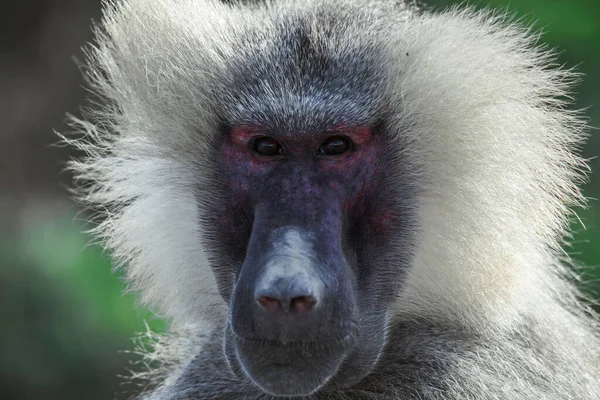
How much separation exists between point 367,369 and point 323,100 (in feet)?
2.80

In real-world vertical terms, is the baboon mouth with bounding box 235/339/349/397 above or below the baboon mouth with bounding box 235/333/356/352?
below

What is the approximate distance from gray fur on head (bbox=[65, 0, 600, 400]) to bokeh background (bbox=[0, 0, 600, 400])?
56.3 inches

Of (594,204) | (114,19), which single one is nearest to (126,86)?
(114,19)

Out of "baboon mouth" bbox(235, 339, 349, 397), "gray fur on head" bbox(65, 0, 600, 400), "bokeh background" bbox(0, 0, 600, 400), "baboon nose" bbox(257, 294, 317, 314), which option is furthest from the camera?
"bokeh background" bbox(0, 0, 600, 400)

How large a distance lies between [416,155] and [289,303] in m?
0.74

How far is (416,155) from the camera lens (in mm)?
2738

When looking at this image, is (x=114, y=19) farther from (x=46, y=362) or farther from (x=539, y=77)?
(x=46, y=362)

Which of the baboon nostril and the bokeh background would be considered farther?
the bokeh background

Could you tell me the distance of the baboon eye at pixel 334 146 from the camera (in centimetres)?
266

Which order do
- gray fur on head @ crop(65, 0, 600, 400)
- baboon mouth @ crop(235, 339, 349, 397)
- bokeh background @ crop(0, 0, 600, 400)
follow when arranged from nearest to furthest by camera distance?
baboon mouth @ crop(235, 339, 349, 397) → gray fur on head @ crop(65, 0, 600, 400) → bokeh background @ crop(0, 0, 600, 400)

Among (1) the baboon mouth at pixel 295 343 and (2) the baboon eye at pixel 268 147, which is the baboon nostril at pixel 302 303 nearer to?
(1) the baboon mouth at pixel 295 343

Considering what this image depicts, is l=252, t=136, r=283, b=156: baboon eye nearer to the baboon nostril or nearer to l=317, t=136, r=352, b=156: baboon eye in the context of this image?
l=317, t=136, r=352, b=156: baboon eye

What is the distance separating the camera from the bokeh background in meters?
5.48

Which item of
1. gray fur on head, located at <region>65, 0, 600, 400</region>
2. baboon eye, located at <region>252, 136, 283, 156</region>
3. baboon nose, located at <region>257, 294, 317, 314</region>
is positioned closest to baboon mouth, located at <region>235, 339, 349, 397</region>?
baboon nose, located at <region>257, 294, 317, 314</region>
